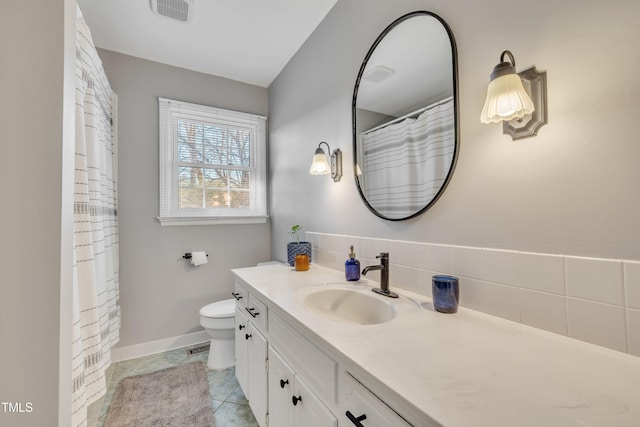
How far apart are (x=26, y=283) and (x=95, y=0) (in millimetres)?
2028

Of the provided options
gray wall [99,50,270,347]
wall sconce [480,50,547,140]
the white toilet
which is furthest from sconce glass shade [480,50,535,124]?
gray wall [99,50,270,347]

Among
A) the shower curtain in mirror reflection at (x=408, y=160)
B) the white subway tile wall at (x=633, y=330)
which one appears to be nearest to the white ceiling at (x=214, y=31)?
the shower curtain in mirror reflection at (x=408, y=160)

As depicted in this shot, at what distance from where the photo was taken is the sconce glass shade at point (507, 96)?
0.80 m

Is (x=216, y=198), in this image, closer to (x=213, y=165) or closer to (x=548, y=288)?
(x=213, y=165)

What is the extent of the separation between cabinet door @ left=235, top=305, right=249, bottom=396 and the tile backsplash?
101 centimetres

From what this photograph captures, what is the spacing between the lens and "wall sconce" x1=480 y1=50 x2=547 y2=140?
2.62 ft

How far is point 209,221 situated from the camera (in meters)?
2.57

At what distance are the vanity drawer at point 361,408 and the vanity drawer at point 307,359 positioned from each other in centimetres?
5

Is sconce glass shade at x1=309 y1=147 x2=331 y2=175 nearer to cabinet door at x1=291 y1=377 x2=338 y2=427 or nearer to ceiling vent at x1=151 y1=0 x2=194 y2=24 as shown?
cabinet door at x1=291 y1=377 x2=338 y2=427

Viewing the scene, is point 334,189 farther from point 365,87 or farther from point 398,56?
point 398,56

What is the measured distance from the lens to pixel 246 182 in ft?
9.22

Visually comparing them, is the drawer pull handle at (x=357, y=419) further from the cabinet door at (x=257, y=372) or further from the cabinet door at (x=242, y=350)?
the cabinet door at (x=242, y=350)

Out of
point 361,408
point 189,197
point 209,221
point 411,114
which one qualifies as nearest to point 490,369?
point 361,408

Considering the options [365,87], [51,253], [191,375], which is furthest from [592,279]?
[191,375]
